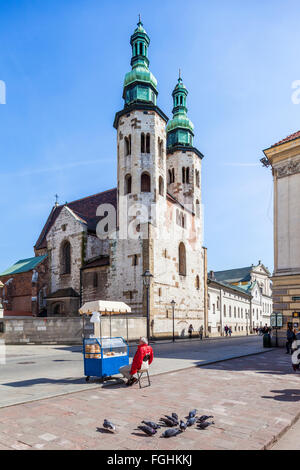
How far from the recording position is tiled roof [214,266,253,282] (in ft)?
273

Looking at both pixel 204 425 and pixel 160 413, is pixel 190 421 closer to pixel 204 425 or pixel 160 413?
pixel 204 425

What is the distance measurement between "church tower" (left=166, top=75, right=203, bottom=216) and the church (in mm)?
293

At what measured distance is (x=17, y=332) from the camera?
25672mm

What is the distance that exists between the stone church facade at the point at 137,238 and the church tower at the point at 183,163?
907 mm

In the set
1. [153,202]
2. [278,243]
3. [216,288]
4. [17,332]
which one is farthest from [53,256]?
[278,243]

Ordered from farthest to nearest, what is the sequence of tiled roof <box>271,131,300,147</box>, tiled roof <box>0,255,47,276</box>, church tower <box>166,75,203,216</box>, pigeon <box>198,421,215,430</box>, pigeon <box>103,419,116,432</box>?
church tower <box>166,75,203,216</box> → tiled roof <box>0,255,47,276</box> → tiled roof <box>271,131,300,147</box> → pigeon <box>198,421,215,430</box> → pigeon <box>103,419,116,432</box>

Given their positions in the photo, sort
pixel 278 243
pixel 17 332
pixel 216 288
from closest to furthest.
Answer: pixel 278 243
pixel 17 332
pixel 216 288

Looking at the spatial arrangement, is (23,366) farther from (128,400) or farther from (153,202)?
(153,202)

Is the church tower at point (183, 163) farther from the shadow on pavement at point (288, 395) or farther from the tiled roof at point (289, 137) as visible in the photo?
the shadow on pavement at point (288, 395)

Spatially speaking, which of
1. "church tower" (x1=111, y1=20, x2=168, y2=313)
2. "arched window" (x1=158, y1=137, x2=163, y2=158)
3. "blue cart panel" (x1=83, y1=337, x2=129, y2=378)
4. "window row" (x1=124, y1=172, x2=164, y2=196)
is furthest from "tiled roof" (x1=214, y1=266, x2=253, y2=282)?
"blue cart panel" (x1=83, y1=337, x2=129, y2=378)

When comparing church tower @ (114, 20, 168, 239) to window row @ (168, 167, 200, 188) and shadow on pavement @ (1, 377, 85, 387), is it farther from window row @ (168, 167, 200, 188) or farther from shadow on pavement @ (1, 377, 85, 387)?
shadow on pavement @ (1, 377, 85, 387)

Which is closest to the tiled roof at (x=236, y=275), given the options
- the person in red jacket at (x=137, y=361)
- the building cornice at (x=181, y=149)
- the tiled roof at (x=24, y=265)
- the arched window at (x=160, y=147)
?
the building cornice at (x=181, y=149)

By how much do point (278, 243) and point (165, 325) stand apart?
15139mm

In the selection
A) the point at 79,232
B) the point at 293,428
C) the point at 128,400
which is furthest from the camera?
the point at 79,232
